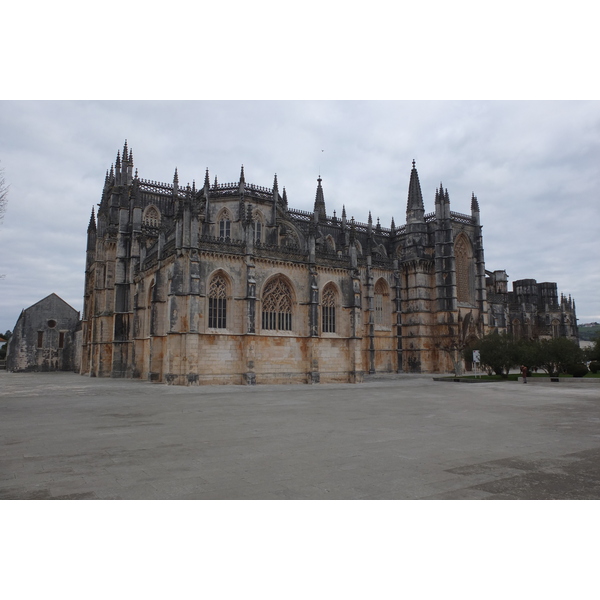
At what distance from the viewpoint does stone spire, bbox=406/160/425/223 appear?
53.1 metres

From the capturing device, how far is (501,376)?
1412 inches

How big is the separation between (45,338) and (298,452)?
5776cm

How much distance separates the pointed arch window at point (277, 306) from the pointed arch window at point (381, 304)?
56.0 feet

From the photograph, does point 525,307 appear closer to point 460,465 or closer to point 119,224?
point 119,224

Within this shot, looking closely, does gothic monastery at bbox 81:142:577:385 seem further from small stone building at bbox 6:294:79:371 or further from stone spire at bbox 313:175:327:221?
small stone building at bbox 6:294:79:371

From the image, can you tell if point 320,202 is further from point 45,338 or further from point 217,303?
point 45,338

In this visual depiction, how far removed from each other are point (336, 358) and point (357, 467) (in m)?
25.8

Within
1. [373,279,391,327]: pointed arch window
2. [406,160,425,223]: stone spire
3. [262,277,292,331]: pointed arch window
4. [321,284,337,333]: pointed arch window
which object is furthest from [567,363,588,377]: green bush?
[406,160,425,223]: stone spire

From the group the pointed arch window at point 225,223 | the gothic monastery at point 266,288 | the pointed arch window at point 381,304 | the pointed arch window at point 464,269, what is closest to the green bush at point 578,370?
the gothic monastery at point 266,288

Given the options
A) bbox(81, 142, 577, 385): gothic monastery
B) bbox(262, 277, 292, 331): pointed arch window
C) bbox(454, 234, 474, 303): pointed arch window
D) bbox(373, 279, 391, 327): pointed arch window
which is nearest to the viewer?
bbox(81, 142, 577, 385): gothic monastery

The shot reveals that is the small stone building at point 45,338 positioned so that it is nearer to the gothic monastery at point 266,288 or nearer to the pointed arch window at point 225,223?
the gothic monastery at point 266,288

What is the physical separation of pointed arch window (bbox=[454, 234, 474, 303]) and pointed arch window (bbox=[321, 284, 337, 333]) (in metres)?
22.7

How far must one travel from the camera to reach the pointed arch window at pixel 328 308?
34062 mm

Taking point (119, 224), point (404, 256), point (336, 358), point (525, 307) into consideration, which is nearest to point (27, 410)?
point (336, 358)
